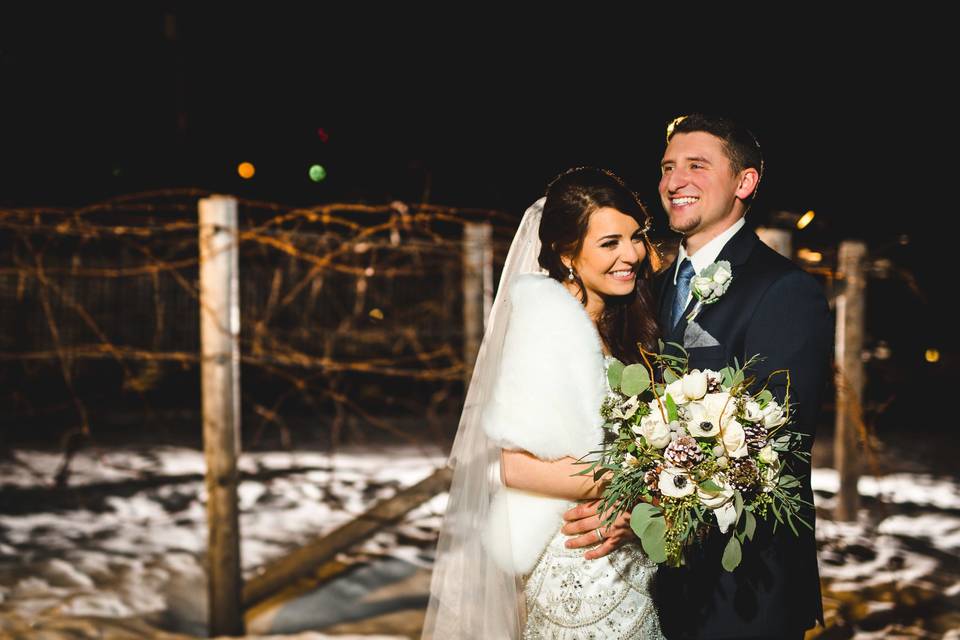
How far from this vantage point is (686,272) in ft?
7.38

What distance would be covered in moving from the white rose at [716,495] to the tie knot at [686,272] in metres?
0.79

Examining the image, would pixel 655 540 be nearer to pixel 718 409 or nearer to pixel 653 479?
pixel 653 479

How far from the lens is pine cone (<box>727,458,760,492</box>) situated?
162 cm

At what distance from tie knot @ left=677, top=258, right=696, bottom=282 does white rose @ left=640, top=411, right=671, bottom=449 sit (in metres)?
0.69

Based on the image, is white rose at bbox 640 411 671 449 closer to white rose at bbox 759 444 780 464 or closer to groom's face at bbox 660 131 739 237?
white rose at bbox 759 444 780 464

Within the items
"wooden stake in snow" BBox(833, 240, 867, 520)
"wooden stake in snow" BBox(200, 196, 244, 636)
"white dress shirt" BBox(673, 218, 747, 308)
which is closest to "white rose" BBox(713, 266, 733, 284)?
"white dress shirt" BBox(673, 218, 747, 308)

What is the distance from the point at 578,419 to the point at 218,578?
2391mm

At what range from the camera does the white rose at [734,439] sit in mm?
1590

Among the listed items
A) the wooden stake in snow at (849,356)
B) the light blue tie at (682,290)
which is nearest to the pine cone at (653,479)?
the light blue tie at (682,290)

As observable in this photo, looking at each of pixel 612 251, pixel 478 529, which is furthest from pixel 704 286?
pixel 478 529

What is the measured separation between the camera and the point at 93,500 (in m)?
5.65

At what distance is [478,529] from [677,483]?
33.9 inches

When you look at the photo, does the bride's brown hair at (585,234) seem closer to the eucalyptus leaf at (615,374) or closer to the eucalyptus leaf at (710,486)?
the eucalyptus leaf at (615,374)

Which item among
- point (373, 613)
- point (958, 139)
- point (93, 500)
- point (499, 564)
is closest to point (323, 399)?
point (93, 500)
